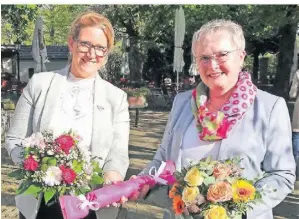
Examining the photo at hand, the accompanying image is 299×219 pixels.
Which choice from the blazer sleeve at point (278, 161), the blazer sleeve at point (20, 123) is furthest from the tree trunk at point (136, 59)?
the blazer sleeve at point (278, 161)

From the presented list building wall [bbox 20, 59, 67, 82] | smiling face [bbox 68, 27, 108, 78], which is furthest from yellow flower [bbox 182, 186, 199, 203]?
building wall [bbox 20, 59, 67, 82]

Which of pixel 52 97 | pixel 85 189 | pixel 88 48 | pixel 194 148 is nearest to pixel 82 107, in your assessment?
pixel 52 97

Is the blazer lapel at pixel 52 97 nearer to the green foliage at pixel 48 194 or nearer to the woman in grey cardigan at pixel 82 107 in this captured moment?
the woman in grey cardigan at pixel 82 107

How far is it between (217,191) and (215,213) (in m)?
0.08

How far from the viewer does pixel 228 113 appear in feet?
6.16

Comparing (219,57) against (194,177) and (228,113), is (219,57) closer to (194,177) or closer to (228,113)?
(228,113)

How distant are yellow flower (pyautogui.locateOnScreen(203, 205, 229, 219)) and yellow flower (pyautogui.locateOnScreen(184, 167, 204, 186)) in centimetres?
9

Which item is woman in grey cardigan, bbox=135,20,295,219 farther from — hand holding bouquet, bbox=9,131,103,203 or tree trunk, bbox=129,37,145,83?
tree trunk, bbox=129,37,145,83

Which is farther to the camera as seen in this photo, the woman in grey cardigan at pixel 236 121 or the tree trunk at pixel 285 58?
the tree trunk at pixel 285 58

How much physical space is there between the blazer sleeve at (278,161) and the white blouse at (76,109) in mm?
808

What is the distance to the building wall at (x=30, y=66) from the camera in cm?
244

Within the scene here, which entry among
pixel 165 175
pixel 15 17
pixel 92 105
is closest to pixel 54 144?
pixel 92 105

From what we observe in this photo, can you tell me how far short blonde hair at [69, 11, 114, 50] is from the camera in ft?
7.21

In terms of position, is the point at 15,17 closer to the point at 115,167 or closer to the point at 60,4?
the point at 60,4
